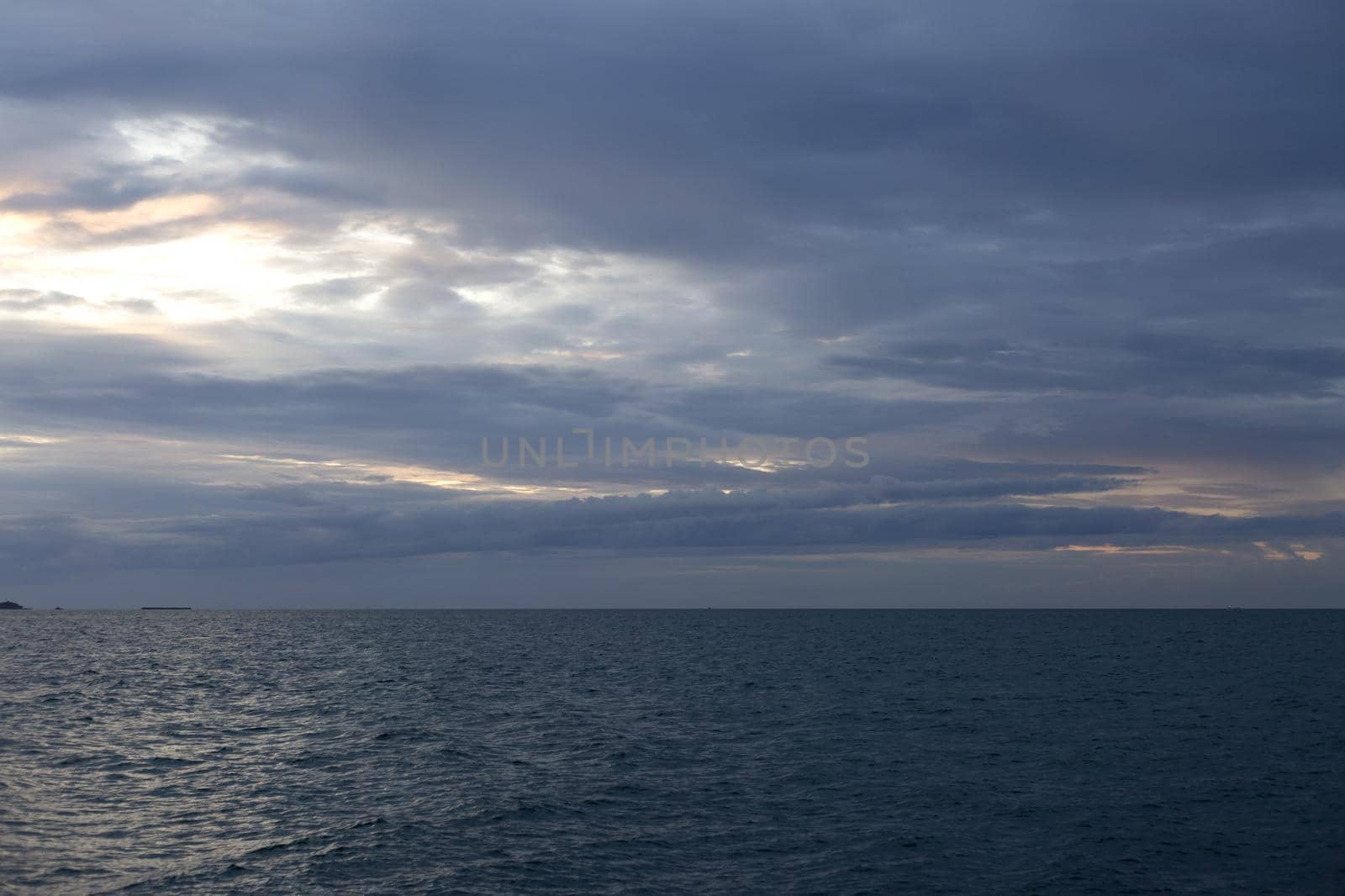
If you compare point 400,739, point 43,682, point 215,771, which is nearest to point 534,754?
point 400,739

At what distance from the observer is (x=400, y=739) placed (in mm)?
58250

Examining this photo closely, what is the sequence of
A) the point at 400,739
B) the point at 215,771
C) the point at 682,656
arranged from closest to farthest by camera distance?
the point at 215,771 < the point at 400,739 < the point at 682,656

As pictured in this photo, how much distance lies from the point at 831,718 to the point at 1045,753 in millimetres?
17037

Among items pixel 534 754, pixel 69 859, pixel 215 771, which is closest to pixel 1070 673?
pixel 534 754

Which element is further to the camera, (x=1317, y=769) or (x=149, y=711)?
(x=149, y=711)

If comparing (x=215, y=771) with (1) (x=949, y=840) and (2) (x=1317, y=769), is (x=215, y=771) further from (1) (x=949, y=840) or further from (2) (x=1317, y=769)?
(2) (x=1317, y=769)

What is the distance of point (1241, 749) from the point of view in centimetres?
5466

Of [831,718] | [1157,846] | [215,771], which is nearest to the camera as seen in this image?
[1157,846]

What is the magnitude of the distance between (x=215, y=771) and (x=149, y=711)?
27.0 meters

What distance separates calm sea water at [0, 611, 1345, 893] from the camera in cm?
3288

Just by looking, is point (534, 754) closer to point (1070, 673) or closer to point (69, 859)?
point (69, 859)

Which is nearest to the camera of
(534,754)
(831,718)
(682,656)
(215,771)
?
(215,771)

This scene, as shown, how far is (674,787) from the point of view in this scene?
45.4 metres

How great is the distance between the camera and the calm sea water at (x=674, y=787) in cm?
3288
